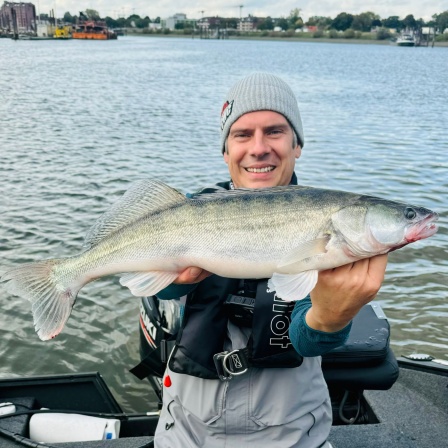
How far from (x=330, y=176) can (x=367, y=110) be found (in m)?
12.2

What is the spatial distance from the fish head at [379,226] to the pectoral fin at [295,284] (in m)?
0.21

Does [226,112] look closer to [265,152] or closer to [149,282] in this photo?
[265,152]

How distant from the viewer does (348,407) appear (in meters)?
4.48

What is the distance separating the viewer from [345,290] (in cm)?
250

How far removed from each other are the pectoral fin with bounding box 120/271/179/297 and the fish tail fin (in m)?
0.37

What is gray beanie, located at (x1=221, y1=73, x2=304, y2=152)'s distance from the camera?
346 cm

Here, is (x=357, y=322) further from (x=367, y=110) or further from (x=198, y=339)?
(x=367, y=110)

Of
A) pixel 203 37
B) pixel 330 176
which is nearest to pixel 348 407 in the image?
pixel 330 176

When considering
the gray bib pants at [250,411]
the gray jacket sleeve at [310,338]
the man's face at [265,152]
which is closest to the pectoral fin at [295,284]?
the gray jacket sleeve at [310,338]

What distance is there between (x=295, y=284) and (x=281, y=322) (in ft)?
1.87

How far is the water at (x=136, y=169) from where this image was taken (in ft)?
23.1

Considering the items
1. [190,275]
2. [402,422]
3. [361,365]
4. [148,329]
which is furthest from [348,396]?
[190,275]

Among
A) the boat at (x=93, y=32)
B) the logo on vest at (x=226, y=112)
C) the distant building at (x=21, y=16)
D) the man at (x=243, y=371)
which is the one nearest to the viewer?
the man at (x=243, y=371)

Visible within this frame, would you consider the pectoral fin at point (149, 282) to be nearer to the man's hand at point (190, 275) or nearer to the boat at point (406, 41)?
the man's hand at point (190, 275)
